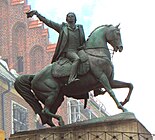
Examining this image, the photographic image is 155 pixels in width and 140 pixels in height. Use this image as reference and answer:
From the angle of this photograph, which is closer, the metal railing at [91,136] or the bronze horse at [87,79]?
the metal railing at [91,136]

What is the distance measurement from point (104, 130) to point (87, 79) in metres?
1.36

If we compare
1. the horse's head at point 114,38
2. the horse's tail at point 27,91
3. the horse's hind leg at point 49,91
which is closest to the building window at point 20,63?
the horse's tail at point 27,91

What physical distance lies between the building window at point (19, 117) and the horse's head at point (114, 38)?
19.3 metres

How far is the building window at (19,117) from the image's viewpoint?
32594mm

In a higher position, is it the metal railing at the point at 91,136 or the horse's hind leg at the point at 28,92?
the horse's hind leg at the point at 28,92

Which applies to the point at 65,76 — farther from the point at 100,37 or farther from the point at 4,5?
the point at 4,5

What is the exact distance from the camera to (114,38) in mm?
13648

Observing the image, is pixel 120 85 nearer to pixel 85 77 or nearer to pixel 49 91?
pixel 85 77

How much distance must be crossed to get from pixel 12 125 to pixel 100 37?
19.1 m

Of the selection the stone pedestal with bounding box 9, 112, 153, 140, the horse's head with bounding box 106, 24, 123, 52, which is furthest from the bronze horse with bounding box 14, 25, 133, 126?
the stone pedestal with bounding box 9, 112, 153, 140

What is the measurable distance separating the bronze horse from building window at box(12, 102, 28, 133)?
18.8 meters

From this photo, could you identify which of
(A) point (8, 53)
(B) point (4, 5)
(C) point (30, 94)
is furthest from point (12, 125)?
(C) point (30, 94)

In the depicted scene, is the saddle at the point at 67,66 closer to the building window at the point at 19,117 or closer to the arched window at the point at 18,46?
the building window at the point at 19,117

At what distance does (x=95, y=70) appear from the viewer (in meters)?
13.3
